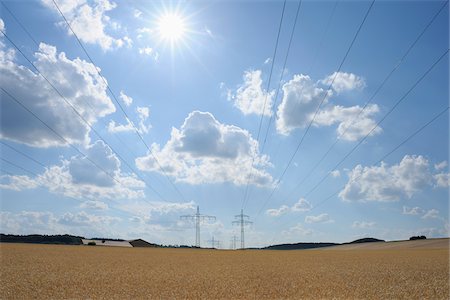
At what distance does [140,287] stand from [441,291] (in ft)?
43.7

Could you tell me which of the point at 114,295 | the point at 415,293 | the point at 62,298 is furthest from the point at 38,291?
the point at 415,293

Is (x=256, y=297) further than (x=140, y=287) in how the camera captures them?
No

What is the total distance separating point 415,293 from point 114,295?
12.4 metres

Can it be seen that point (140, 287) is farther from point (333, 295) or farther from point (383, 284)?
point (383, 284)

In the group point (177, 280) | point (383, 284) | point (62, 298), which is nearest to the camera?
point (62, 298)

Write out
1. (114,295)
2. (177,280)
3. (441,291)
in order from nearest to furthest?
(114,295)
(441,291)
(177,280)

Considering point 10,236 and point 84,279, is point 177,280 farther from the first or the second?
point 10,236

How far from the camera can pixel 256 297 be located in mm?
14898

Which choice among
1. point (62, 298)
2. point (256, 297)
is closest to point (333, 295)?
point (256, 297)

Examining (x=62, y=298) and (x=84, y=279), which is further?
(x=84, y=279)

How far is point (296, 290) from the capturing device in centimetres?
1672

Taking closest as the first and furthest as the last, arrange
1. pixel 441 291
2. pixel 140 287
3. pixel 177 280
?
pixel 441 291
pixel 140 287
pixel 177 280

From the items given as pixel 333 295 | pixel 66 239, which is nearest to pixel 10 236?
pixel 66 239

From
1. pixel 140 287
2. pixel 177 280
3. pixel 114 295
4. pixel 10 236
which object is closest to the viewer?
pixel 114 295
